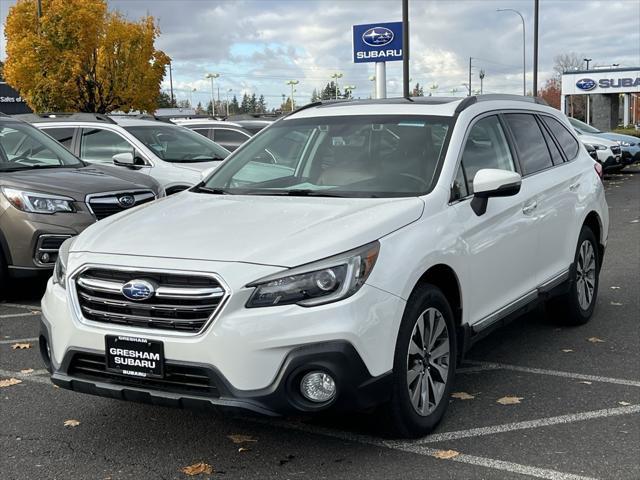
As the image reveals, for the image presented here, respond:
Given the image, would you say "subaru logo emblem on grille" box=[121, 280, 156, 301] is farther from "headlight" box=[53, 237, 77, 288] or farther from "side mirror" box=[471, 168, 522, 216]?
"side mirror" box=[471, 168, 522, 216]

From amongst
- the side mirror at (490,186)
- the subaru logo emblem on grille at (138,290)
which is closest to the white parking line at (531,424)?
the side mirror at (490,186)

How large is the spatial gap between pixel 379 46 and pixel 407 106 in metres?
16.7

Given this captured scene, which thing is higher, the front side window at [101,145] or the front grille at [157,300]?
the front side window at [101,145]

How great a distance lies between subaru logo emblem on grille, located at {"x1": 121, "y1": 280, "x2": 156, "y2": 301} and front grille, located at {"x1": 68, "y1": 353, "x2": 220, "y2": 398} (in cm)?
33

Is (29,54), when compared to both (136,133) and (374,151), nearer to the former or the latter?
(136,133)

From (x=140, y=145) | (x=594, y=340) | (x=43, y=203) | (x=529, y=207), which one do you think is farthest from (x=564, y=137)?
(x=140, y=145)

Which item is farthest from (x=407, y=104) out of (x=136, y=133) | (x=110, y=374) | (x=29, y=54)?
(x=29, y=54)

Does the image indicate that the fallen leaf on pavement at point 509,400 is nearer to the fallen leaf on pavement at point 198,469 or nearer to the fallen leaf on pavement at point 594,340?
the fallen leaf on pavement at point 594,340

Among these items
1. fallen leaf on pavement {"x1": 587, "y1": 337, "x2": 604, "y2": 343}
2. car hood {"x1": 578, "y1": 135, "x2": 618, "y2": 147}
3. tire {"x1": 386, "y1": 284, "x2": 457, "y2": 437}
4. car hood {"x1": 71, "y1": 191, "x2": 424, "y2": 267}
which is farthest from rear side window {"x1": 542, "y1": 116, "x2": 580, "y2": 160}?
car hood {"x1": 578, "y1": 135, "x2": 618, "y2": 147}

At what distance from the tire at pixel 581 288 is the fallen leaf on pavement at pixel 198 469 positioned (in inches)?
136

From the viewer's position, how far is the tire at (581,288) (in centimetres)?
635

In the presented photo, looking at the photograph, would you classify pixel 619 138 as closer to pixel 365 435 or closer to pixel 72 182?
pixel 72 182

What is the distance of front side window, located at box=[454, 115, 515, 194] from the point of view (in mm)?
4844

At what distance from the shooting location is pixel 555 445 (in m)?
4.08
